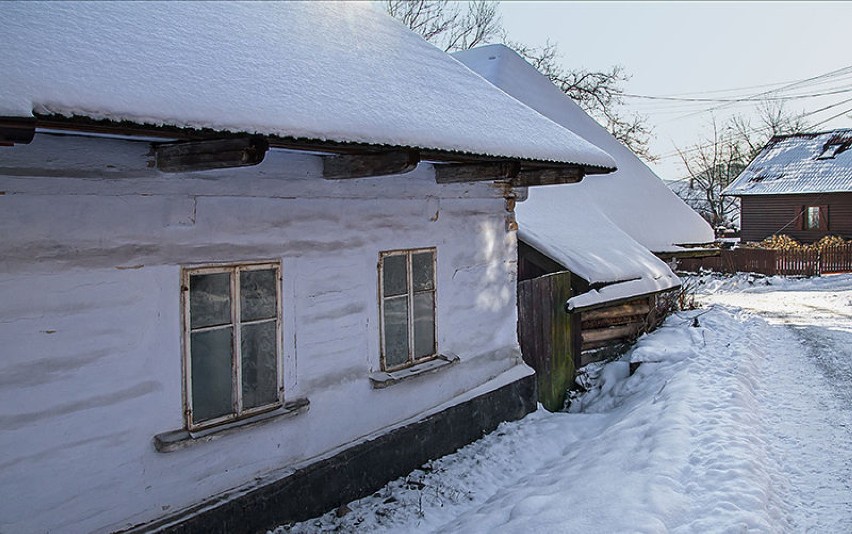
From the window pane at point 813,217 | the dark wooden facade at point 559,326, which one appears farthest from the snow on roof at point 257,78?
the window pane at point 813,217

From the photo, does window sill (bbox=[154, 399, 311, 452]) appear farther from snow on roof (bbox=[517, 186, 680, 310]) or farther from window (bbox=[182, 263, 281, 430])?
snow on roof (bbox=[517, 186, 680, 310])

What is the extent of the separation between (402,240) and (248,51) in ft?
6.82

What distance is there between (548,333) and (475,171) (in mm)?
3098

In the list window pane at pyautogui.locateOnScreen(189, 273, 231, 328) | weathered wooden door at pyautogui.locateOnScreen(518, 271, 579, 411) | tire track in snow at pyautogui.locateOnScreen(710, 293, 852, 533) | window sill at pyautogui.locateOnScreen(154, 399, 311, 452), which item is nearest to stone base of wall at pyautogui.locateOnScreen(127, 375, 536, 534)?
window sill at pyautogui.locateOnScreen(154, 399, 311, 452)

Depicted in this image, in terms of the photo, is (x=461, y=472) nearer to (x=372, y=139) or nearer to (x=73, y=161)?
(x=372, y=139)

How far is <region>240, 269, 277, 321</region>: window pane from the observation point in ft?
15.5

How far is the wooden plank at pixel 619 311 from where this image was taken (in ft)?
31.4

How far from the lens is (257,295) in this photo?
4.82 meters

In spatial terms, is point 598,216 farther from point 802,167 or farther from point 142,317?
point 802,167

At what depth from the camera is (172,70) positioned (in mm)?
3809

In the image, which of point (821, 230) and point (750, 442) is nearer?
point (750, 442)

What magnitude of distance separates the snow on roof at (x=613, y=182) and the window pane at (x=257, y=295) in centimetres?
751

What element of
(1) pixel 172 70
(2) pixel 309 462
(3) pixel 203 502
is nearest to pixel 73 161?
(1) pixel 172 70

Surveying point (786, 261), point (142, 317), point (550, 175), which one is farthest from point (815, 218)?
point (142, 317)
